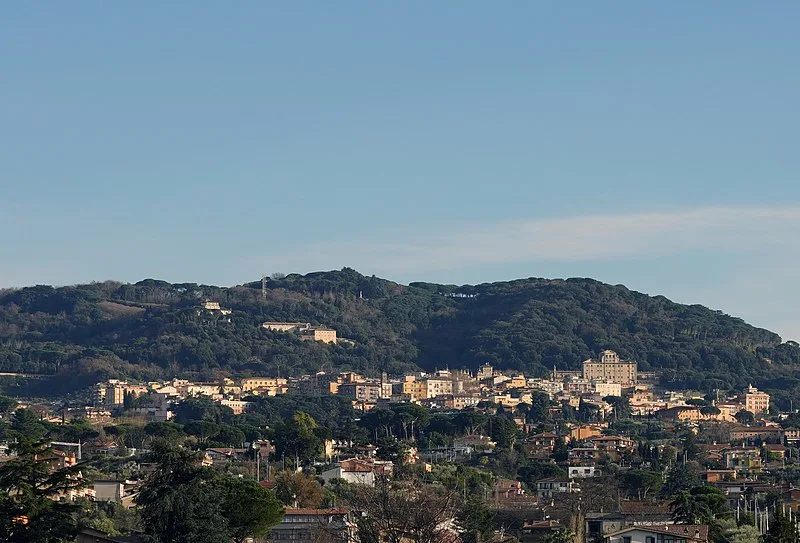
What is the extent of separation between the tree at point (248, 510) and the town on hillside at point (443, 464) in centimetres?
10

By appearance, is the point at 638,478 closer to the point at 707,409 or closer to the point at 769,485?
the point at 769,485

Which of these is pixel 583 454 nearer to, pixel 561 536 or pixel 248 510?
pixel 561 536

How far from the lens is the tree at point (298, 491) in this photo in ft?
236

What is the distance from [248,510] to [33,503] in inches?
471

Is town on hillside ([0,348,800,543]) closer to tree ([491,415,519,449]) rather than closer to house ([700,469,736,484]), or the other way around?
house ([700,469,736,484])

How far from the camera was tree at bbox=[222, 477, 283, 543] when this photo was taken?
169 ft

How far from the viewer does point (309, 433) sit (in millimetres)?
108375

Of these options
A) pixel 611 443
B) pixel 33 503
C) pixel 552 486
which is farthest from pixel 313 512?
pixel 611 443

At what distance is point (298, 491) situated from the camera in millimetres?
74312

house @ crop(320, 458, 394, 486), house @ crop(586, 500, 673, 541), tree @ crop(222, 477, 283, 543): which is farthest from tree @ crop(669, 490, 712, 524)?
house @ crop(320, 458, 394, 486)

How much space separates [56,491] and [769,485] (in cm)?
5479

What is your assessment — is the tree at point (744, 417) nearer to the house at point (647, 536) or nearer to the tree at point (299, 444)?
the tree at point (299, 444)

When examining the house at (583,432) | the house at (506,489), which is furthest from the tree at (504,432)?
the house at (506,489)

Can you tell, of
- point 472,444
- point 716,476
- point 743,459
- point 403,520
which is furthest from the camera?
point 472,444
